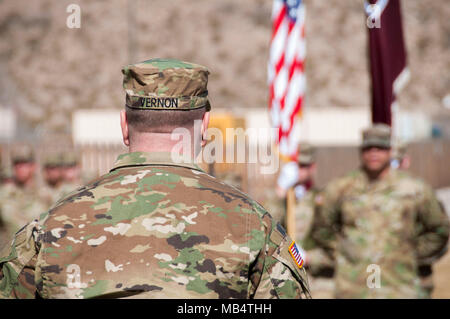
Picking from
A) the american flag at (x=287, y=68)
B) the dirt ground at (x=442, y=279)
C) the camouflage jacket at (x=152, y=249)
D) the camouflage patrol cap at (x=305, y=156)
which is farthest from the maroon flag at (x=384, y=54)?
the dirt ground at (x=442, y=279)

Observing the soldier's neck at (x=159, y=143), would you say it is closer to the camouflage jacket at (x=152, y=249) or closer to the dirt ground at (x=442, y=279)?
the camouflage jacket at (x=152, y=249)

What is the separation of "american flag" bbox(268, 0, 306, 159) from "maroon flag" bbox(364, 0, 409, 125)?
28.9 inches

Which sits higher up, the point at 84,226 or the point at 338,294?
the point at 84,226

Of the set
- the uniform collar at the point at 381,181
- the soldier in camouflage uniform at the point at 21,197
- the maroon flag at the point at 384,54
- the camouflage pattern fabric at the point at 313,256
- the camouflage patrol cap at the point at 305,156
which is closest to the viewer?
the maroon flag at the point at 384,54

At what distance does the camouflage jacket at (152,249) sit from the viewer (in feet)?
6.64

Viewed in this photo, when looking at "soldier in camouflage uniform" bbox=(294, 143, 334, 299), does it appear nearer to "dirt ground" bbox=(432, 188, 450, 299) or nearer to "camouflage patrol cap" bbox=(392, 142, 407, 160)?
"camouflage patrol cap" bbox=(392, 142, 407, 160)

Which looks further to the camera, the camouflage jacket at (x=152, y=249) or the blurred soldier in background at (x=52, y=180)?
the blurred soldier in background at (x=52, y=180)

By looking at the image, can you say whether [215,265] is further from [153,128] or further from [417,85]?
[417,85]

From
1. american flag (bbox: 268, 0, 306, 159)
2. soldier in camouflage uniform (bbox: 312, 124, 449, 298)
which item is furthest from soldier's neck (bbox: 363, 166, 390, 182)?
american flag (bbox: 268, 0, 306, 159)

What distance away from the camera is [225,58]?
4553 centimetres

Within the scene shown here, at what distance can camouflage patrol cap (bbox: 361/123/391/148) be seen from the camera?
5.54 meters
